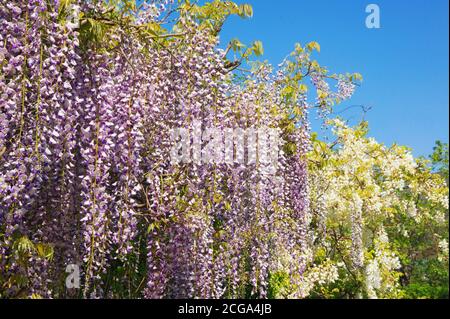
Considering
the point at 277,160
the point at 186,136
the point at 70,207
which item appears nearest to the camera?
the point at 70,207

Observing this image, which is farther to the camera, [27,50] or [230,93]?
[230,93]

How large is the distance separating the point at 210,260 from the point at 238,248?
0.68m

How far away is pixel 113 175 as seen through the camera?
11.5 ft

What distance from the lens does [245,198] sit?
15.1 ft

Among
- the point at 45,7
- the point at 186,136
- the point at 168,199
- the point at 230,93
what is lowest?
the point at 168,199

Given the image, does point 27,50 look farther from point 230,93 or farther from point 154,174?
point 230,93

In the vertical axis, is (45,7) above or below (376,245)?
above

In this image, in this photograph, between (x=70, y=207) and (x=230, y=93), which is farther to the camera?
(x=230, y=93)

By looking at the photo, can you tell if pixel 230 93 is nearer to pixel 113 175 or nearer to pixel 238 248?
pixel 238 248

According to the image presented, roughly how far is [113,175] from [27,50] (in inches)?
40.4
